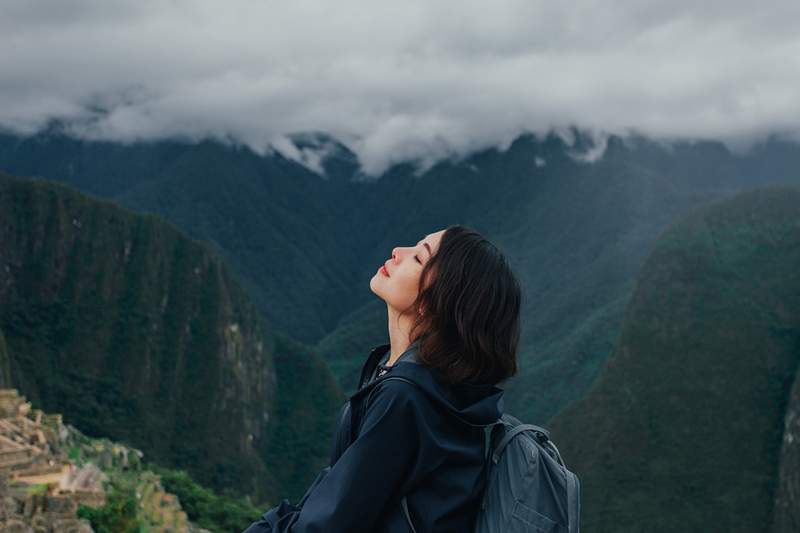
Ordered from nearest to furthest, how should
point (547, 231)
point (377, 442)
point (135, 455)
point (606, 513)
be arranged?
1. point (377, 442)
2. point (135, 455)
3. point (606, 513)
4. point (547, 231)


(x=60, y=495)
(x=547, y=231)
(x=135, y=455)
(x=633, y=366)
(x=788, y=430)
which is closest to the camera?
(x=60, y=495)

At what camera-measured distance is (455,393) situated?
12.6ft

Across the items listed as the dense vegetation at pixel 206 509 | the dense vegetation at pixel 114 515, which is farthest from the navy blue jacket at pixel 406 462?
the dense vegetation at pixel 206 509

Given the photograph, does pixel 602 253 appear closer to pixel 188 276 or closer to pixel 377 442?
pixel 188 276

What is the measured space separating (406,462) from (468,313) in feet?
2.37

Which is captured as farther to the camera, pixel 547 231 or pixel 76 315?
pixel 547 231

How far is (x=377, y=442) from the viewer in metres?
3.58

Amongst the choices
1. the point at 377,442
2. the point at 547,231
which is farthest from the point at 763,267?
the point at 547,231

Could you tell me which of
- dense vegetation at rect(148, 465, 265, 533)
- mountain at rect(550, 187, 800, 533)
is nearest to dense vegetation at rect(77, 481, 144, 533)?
dense vegetation at rect(148, 465, 265, 533)

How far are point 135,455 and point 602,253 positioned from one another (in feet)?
421

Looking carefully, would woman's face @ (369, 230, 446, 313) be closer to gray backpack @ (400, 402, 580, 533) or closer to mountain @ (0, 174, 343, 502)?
gray backpack @ (400, 402, 580, 533)

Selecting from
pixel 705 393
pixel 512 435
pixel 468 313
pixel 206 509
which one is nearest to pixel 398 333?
pixel 468 313

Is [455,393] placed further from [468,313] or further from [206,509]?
[206,509]

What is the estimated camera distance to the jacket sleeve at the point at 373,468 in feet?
11.7
